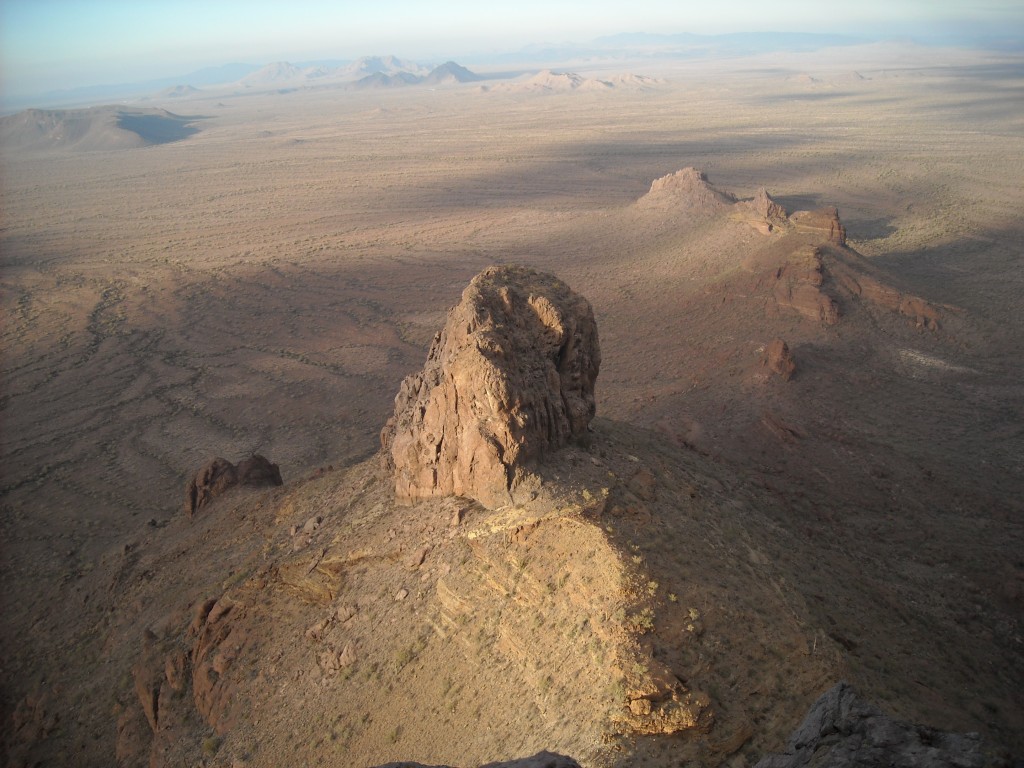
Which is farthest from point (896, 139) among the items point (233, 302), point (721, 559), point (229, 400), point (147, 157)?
point (147, 157)

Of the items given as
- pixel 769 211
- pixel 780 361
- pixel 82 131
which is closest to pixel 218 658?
pixel 780 361

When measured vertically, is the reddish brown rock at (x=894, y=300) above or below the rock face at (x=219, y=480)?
below

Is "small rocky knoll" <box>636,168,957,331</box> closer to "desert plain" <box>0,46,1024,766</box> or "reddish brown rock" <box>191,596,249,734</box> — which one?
"desert plain" <box>0,46,1024,766</box>

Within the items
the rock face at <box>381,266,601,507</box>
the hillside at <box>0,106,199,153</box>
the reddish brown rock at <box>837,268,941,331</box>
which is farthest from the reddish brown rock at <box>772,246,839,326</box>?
the hillside at <box>0,106,199,153</box>

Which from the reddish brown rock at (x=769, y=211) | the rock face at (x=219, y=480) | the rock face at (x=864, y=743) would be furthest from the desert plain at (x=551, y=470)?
the reddish brown rock at (x=769, y=211)

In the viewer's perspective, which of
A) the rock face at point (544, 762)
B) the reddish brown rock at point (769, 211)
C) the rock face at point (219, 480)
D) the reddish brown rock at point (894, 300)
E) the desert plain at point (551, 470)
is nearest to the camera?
the rock face at point (544, 762)

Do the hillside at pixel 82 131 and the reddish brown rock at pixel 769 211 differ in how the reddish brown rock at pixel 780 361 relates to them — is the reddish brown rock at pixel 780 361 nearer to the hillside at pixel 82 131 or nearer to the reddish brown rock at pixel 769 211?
the reddish brown rock at pixel 769 211

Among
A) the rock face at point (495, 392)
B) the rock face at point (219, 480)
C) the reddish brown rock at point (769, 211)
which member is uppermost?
the rock face at point (495, 392)
